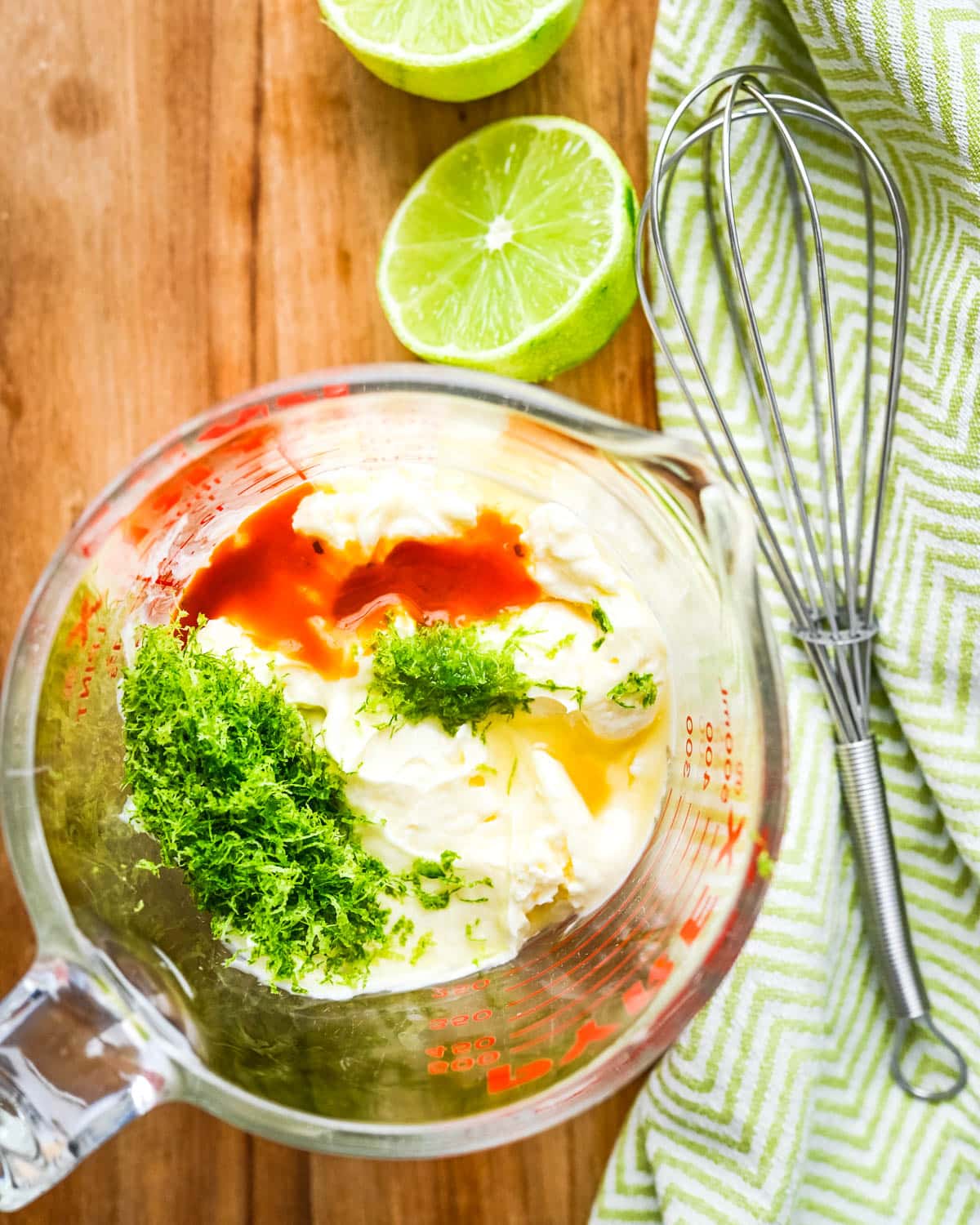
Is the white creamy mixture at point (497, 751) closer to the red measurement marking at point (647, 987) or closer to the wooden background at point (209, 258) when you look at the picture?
the red measurement marking at point (647, 987)

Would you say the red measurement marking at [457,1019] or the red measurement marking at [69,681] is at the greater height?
the red measurement marking at [69,681]

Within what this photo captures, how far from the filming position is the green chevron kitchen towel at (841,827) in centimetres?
90

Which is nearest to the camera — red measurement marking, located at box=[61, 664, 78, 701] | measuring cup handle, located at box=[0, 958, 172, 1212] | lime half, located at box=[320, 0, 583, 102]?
measuring cup handle, located at box=[0, 958, 172, 1212]

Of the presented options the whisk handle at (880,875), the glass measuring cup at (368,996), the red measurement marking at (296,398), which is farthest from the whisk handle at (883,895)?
the red measurement marking at (296,398)

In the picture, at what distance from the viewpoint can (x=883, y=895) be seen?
0.94 meters

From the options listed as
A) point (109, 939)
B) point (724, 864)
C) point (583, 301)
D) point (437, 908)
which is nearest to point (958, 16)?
point (583, 301)

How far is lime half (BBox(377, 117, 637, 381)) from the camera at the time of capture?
0.90 metres

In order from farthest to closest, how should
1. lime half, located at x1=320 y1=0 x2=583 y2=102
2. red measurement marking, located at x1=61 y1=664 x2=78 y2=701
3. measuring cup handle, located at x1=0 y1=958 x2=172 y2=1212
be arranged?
lime half, located at x1=320 y1=0 x2=583 y2=102
red measurement marking, located at x1=61 y1=664 x2=78 y2=701
measuring cup handle, located at x1=0 y1=958 x2=172 y2=1212

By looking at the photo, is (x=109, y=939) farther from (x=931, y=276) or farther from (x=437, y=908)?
(x=931, y=276)

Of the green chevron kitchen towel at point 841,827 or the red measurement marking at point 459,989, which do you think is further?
the green chevron kitchen towel at point 841,827

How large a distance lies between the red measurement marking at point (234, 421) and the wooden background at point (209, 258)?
0.27 meters

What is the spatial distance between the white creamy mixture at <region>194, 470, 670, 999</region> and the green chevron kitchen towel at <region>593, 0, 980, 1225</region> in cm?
23

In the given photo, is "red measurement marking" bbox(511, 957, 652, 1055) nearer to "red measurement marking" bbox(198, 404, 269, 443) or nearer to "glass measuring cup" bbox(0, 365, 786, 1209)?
"glass measuring cup" bbox(0, 365, 786, 1209)

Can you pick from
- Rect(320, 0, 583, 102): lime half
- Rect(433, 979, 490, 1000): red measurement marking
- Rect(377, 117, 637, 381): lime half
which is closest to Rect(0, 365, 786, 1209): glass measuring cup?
Rect(433, 979, 490, 1000): red measurement marking
